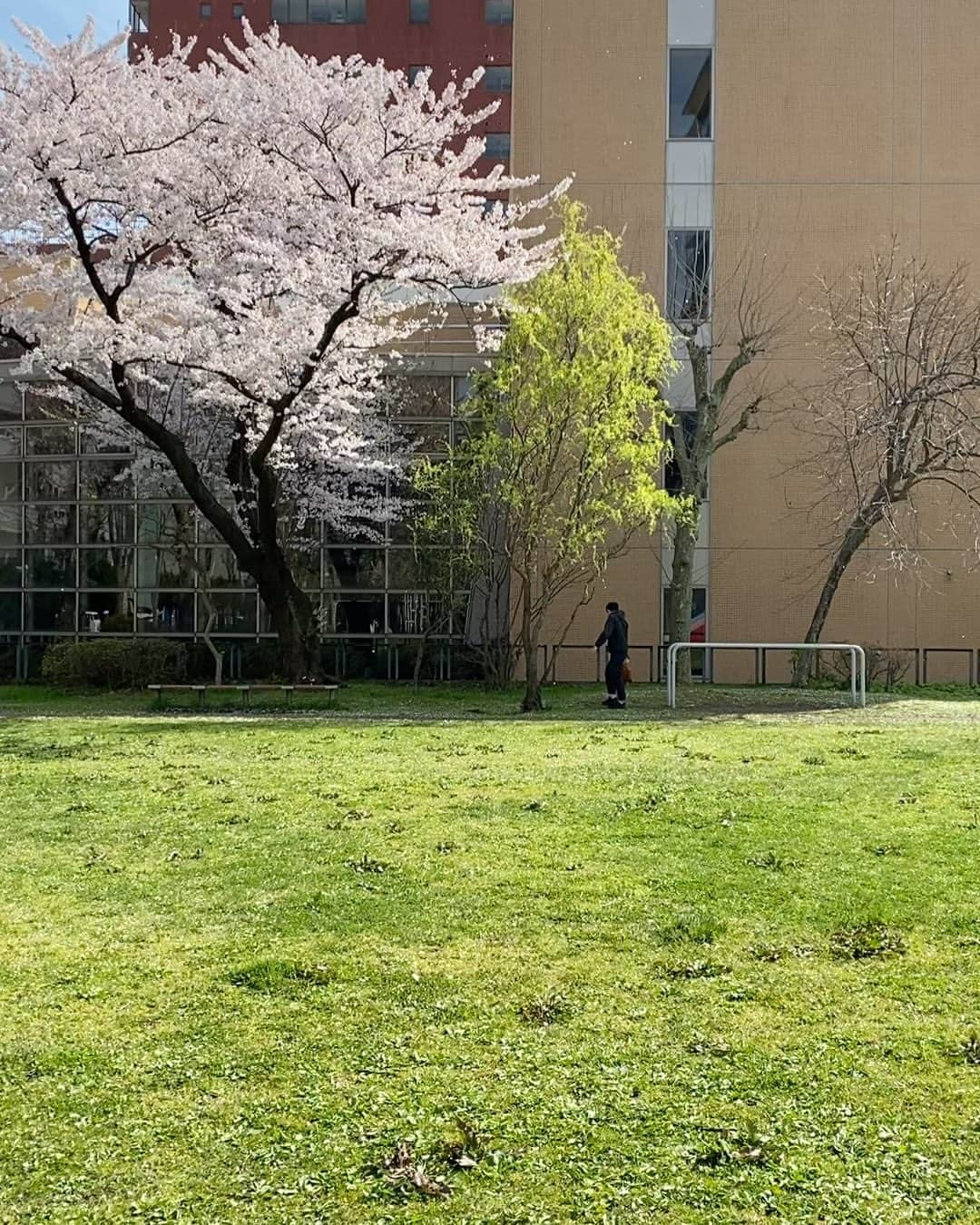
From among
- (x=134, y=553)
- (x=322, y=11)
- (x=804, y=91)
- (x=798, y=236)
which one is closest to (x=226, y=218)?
(x=134, y=553)

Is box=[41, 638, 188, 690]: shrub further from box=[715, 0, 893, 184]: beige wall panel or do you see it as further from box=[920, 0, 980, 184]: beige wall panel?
box=[920, 0, 980, 184]: beige wall panel

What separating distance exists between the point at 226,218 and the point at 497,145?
26555 millimetres

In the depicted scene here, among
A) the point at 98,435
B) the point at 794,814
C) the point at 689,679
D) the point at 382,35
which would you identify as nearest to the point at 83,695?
the point at 98,435

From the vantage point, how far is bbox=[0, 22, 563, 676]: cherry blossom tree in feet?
54.2

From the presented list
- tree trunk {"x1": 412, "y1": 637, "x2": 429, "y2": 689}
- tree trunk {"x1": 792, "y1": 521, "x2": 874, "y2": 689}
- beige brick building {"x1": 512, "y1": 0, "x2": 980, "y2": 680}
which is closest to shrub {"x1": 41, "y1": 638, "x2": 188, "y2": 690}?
tree trunk {"x1": 412, "y1": 637, "x2": 429, "y2": 689}

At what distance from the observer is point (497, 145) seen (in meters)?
42.1

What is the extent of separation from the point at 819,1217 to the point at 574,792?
582cm

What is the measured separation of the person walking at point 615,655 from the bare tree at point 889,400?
576cm

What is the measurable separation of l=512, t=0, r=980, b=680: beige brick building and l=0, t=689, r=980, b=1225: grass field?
54.4 ft

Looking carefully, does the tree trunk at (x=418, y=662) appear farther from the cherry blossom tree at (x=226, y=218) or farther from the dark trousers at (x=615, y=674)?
the dark trousers at (x=615, y=674)

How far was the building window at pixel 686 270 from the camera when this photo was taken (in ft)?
82.6

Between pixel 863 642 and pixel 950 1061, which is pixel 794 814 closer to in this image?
pixel 950 1061

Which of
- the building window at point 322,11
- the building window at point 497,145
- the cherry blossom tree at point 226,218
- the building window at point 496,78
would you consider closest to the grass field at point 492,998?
the cherry blossom tree at point 226,218

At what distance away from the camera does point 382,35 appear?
39.8 meters
